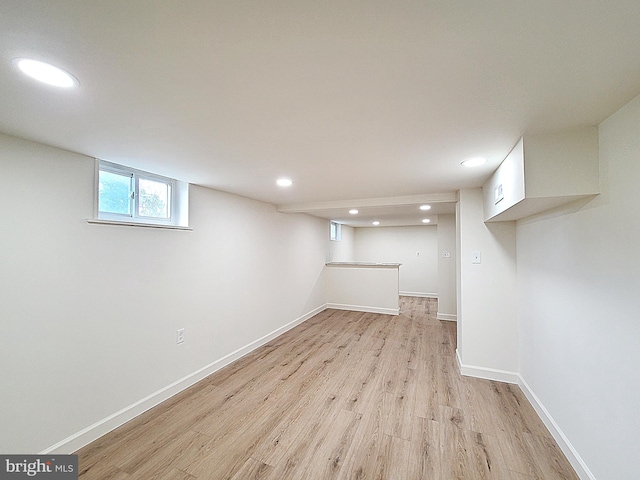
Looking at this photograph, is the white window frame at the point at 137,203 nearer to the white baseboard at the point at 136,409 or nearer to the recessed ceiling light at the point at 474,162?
the white baseboard at the point at 136,409

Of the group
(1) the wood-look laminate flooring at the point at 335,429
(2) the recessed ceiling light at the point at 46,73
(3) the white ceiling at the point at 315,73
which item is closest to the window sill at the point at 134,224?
(3) the white ceiling at the point at 315,73

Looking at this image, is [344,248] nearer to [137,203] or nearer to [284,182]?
[284,182]

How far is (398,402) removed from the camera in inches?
94.7

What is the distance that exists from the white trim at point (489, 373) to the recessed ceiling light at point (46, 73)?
12.4 ft

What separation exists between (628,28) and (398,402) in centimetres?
267

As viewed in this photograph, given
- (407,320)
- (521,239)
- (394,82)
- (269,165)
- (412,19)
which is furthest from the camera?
(407,320)

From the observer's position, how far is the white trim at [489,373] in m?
2.75

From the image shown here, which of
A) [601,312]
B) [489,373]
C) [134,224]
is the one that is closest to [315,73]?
[601,312]

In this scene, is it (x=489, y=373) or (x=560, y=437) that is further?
(x=489, y=373)

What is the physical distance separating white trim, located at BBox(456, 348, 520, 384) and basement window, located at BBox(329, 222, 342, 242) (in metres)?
4.25

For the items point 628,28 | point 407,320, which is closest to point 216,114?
point 628,28

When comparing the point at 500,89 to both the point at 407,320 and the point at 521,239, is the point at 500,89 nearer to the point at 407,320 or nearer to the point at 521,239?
the point at 521,239

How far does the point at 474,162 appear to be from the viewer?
6.79ft

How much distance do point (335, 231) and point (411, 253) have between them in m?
2.42
